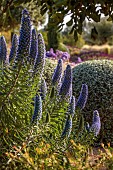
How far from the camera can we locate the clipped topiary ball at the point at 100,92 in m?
6.59

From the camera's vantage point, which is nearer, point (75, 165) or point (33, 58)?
point (75, 165)

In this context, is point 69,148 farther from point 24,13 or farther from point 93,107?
point 93,107

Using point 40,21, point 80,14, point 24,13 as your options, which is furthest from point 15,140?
point 40,21

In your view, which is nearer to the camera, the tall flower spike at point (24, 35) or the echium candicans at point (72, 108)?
the tall flower spike at point (24, 35)

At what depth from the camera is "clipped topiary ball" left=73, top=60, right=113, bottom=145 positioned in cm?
659

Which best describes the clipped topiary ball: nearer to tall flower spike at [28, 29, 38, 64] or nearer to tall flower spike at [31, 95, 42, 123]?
tall flower spike at [28, 29, 38, 64]

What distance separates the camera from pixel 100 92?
21.9ft

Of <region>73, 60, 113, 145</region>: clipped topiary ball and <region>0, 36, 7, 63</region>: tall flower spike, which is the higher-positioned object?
<region>0, 36, 7, 63</region>: tall flower spike

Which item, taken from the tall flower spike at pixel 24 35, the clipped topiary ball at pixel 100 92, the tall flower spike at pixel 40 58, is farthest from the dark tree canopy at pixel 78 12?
the clipped topiary ball at pixel 100 92

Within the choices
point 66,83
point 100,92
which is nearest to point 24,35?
point 66,83

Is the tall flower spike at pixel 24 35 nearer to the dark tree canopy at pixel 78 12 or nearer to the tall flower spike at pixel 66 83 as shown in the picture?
the tall flower spike at pixel 66 83

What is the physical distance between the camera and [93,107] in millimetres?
6605

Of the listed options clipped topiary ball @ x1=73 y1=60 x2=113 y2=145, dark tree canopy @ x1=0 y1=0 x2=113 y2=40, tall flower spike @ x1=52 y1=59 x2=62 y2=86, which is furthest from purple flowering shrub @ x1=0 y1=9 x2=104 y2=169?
clipped topiary ball @ x1=73 y1=60 x2=113 y2=145

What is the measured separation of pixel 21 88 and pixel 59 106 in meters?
0.39
